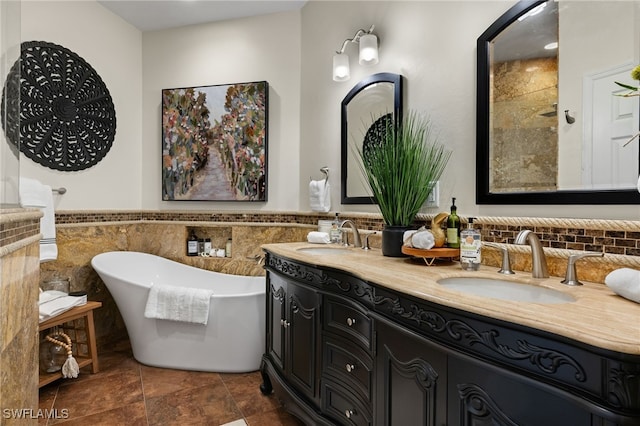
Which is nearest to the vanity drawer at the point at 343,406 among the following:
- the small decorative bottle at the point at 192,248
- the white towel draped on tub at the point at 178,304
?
the white towel draped on tub at the point at 178,304

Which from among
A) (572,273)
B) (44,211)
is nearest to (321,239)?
(572,273)

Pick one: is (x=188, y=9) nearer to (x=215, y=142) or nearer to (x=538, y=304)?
(x=215, y=142)

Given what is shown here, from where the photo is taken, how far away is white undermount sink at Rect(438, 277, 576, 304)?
107 centimetres

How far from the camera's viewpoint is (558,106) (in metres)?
1.24

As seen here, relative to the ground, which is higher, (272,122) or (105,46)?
(105,46)

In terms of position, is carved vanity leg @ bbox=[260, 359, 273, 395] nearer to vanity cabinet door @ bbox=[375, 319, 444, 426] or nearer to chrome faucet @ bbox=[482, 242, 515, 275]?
vanity cabinet door @ bbox=[375, 319, 444, 426]

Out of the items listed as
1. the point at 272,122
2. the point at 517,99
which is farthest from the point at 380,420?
the point at 272,122

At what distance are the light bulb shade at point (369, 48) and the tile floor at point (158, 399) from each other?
210 cm

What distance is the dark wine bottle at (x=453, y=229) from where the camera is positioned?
4.94ft

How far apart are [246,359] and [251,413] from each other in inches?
18.3

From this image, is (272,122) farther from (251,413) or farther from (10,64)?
(251,413)

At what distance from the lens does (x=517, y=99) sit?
138 centimetres

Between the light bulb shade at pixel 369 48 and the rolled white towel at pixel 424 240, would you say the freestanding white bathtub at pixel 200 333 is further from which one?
the light bulb shade at pixel 369 48

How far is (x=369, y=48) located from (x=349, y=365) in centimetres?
173
